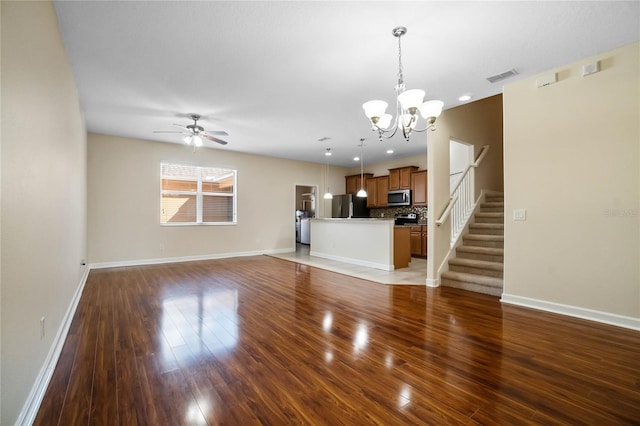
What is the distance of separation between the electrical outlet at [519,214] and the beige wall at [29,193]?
14.8 ft

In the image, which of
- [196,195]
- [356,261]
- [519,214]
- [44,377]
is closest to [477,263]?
[519,214]

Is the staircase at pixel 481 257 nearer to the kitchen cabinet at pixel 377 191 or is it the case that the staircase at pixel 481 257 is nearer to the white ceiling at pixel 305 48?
the white ceiling at pixel 305 48

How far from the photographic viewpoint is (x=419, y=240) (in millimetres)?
7098

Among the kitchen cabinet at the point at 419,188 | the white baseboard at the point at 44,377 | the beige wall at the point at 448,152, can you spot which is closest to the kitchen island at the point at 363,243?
the beige wall at the point at 448,152

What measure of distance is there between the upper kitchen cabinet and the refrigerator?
3.89 ft

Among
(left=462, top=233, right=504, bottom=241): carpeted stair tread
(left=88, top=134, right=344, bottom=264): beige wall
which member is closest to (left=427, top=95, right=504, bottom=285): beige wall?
(left=462, top=233, right=504, bottom=241): carpeted stair tread

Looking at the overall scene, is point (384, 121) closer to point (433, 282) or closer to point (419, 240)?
point (433, 282)

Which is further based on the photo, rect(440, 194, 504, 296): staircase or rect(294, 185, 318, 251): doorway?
rect(294, 185, 318, 251): doorway

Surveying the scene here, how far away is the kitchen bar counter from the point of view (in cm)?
542

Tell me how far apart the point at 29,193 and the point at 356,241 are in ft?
17.1

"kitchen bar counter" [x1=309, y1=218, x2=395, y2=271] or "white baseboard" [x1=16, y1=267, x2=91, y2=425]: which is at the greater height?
"kitchen bar counter" [x1=309, y1=218, x2=395, y2=271]

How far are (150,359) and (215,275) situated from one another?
2.90 meters

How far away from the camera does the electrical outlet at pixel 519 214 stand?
3389 millimetres

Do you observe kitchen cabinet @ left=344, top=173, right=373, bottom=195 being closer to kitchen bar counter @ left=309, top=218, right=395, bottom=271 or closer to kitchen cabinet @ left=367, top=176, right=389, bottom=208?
kitchen cabinet @ left=367, top=176, right=389, bottom=208
